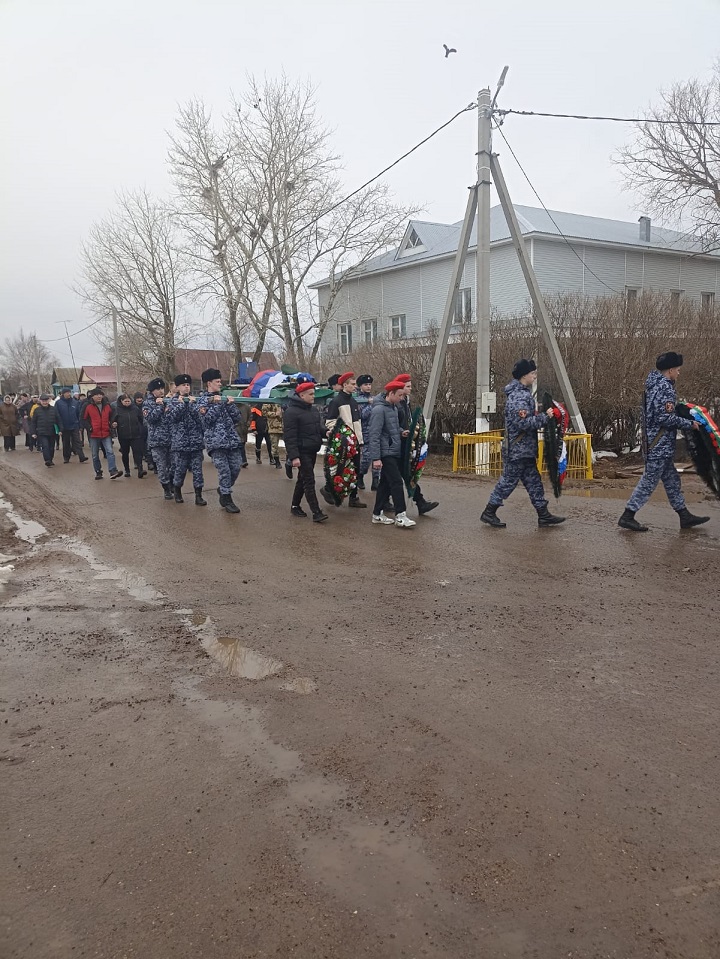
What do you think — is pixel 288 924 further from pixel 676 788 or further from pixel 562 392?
pixel 562 392

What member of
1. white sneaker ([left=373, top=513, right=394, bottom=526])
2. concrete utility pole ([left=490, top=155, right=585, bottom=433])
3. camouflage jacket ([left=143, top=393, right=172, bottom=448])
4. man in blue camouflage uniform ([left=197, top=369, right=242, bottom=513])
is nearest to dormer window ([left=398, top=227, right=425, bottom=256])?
concrete utility pole ([left=490, top=155, right=585, bottom=433])

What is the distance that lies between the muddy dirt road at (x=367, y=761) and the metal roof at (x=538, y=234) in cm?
2356

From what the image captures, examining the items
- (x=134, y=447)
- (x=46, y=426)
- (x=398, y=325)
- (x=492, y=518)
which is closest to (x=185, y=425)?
(x=134, y=447)

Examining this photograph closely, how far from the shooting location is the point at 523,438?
7.95m

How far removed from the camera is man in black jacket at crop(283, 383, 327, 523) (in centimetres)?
901

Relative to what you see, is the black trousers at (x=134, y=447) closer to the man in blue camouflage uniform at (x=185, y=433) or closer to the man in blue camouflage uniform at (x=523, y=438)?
the man in blue camouflage uniform at (x=185, y=433)

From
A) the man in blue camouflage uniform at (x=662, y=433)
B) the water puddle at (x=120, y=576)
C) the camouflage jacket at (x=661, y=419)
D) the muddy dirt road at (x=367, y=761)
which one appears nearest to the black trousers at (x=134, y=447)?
the water puddle at (x=120, y=576)

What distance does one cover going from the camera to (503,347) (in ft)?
50.6

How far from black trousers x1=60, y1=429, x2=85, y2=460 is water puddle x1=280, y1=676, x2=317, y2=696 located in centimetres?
1563


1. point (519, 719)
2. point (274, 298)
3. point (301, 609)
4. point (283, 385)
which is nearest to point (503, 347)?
point (283, 385)

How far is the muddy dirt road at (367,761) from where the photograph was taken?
2.35 meters

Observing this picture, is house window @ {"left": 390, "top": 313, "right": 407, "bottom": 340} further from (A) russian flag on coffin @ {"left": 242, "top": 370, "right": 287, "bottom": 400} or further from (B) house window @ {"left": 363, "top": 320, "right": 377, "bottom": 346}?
(A) russian flag on coffin @ {"left": 242, "top": 370, "right": 287, "bottom": 400}

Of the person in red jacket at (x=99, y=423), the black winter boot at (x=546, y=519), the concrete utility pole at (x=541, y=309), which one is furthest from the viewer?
the person in red jacket at (x=99, y=423)

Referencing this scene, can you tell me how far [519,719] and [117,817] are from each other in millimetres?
1968
